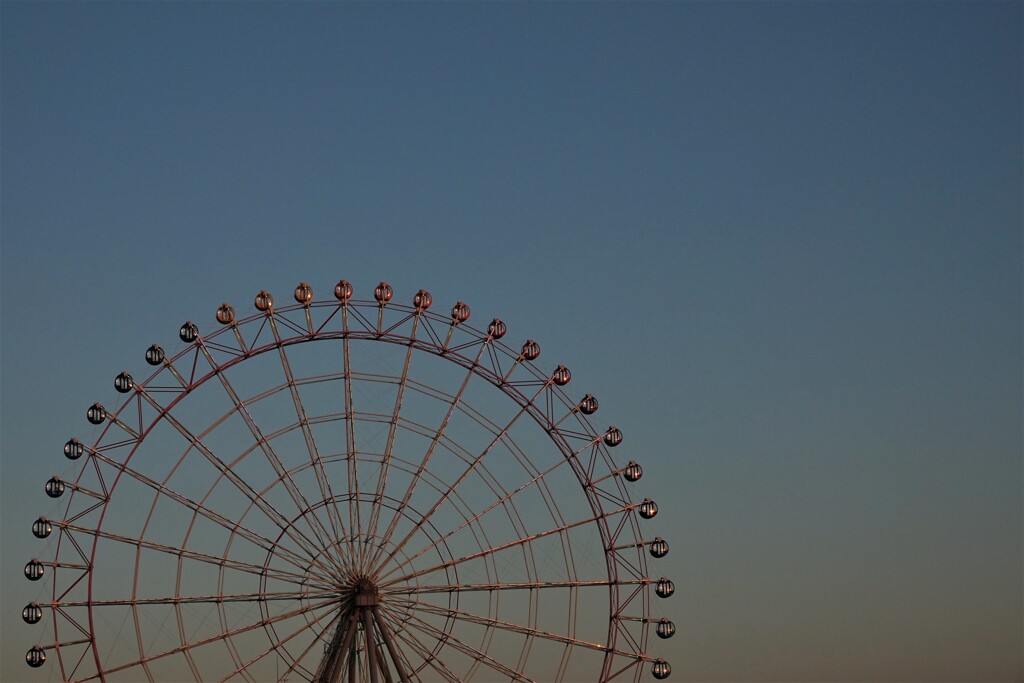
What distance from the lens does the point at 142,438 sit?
65.4 metres

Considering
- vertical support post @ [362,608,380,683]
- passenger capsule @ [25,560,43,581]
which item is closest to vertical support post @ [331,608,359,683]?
vertical support post @ [362,608,380,683]

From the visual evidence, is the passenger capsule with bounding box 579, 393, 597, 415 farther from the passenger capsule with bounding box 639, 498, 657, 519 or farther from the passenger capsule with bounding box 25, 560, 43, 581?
the passenger capsule with bounding box 25, 560, 43, 581

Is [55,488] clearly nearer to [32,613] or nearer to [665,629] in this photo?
[32,613]

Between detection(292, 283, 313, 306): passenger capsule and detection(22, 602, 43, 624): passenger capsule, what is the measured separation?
1520 cm

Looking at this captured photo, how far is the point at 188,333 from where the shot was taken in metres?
65.9

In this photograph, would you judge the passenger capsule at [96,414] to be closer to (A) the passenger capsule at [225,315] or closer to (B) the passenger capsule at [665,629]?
(A) the passenger capsule at [225,315]

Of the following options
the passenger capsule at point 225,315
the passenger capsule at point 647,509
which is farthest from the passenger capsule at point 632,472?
the passenger capsule at point 225,315

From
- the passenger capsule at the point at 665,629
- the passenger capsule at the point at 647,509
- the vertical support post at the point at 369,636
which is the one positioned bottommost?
the vertical support post at the point at 369,636

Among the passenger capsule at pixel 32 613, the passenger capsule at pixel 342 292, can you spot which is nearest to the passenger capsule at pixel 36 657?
the passenger capsule at pixel 32 613

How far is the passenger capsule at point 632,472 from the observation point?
71938 millimetres

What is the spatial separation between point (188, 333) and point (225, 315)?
164cm

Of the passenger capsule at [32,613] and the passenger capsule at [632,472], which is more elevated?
the passenger capsule at [632,472]

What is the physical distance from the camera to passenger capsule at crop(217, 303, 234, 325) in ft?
218

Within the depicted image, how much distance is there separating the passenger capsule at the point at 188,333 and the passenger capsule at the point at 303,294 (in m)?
4.14
